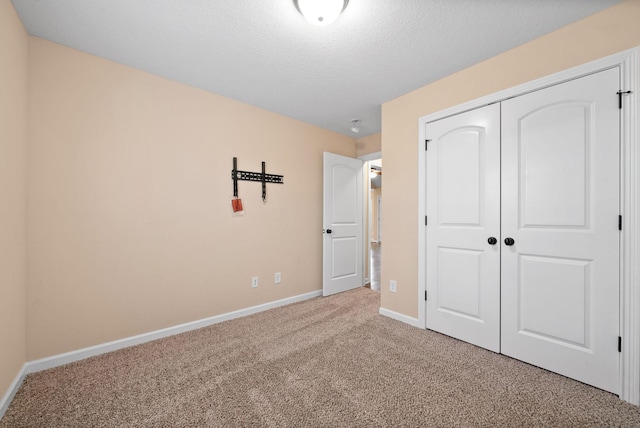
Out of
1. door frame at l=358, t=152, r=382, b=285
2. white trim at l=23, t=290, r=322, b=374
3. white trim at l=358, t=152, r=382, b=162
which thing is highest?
white trim at l=358, t=152, r=382, b=162

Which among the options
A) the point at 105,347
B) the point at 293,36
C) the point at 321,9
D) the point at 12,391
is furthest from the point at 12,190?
the point at 321,9

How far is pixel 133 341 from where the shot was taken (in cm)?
225

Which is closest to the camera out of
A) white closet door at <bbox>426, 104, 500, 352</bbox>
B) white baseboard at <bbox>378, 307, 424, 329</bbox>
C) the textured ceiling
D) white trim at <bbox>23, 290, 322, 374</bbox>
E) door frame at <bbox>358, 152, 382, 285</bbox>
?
the textured ceiling

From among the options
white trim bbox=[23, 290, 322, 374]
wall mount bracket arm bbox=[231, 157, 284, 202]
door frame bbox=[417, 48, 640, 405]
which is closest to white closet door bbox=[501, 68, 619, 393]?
door frame bbox=[417, 48, 640, 405]

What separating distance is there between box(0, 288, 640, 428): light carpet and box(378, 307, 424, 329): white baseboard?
212mm

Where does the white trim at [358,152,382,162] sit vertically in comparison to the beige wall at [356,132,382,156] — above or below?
below

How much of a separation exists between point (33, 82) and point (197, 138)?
1.15m

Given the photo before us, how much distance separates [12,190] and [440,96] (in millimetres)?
3380

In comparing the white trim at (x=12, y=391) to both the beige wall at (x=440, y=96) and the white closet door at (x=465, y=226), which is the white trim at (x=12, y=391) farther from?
the white closet door at (x=465, y=226)

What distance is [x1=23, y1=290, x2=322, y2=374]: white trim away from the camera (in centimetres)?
188

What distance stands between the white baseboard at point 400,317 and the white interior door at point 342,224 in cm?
97

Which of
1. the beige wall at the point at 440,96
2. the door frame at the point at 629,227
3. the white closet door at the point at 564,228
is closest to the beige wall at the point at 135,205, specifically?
the beige wall at the point at 440,96

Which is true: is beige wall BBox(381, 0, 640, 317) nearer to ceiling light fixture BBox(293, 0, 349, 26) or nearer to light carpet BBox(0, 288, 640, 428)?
light carpet BBox(0, 288, 640, 428)

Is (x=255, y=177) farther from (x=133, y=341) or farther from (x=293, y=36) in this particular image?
(x=133, y=341)
